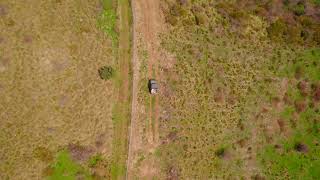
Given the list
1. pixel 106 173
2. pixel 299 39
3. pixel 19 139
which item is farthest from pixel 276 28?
pixel 19 139

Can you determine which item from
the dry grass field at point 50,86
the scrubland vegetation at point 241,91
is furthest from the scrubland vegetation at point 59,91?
the scrubland vegetation at point 241,91

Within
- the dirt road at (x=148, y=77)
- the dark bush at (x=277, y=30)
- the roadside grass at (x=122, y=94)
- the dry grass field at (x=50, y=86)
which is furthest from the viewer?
the dark bush at (x=277, y=30)

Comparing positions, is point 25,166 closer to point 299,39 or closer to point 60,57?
point 60,57

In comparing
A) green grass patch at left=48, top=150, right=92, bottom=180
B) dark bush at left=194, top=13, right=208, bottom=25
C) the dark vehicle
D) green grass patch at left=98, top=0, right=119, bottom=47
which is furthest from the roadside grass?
dark bush at left=194, top=13, right=208, bottom=25

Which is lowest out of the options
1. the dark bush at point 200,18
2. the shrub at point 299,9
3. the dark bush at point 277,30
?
the dark bush at point 277,30

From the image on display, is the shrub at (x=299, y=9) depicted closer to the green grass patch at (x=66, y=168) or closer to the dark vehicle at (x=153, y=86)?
the dark vehicle at (x=153, y=86)

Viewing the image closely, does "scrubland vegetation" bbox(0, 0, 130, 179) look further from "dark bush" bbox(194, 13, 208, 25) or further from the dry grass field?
"dark bush" bbox(194, 13, 208, 25)
